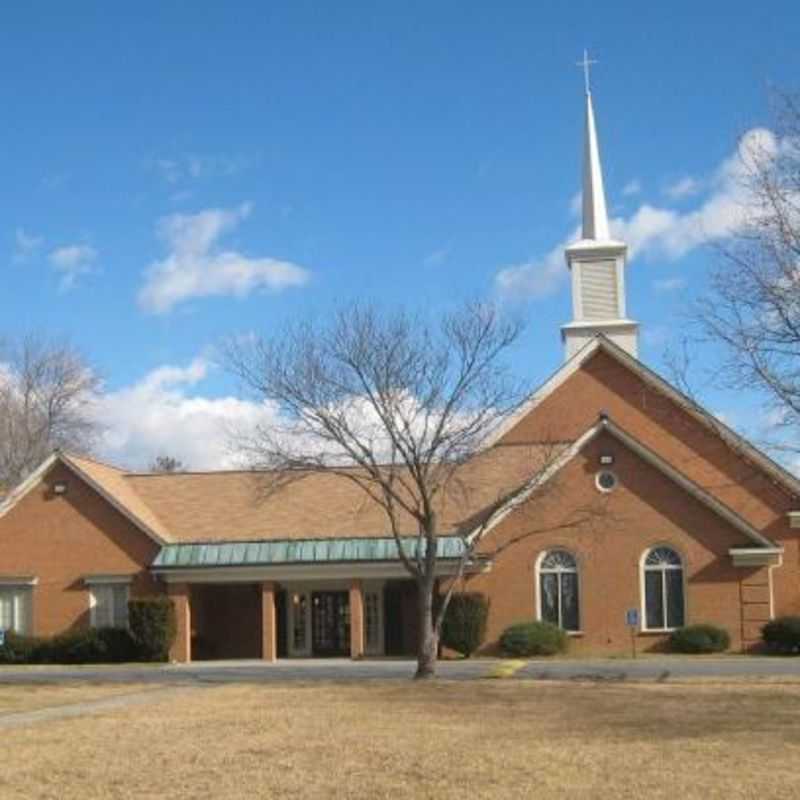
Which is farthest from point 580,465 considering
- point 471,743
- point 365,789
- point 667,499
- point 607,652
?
point 365,789

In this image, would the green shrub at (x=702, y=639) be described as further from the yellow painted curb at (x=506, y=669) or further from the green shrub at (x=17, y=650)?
the green shrub at (x=17, y=650)

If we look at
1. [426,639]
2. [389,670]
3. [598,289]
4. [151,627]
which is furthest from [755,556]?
[151,627]

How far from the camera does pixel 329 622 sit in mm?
43438

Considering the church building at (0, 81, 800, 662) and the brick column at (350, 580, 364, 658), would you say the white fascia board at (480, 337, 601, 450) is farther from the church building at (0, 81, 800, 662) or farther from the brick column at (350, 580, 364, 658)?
the brick column at (350, 580, 364, 658)

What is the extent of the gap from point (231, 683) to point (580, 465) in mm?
15565

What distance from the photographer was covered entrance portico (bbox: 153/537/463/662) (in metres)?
41.0

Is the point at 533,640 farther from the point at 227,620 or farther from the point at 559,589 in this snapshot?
the point at 227,620

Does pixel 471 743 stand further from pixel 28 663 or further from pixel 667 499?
pixel 28 663

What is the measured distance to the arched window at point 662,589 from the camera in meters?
39.7

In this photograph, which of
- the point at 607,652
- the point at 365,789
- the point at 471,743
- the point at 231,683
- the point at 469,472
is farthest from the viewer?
the point at 469,472

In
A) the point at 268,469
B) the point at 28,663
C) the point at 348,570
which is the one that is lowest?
the point at 28,663

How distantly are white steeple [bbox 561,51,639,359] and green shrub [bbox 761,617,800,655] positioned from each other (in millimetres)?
12010

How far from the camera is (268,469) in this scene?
3244cm

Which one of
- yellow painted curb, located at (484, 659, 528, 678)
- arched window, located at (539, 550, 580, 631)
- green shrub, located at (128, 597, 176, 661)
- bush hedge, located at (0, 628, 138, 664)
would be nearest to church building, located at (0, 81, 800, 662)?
arched window, located at (539, 550, 580, 631)
